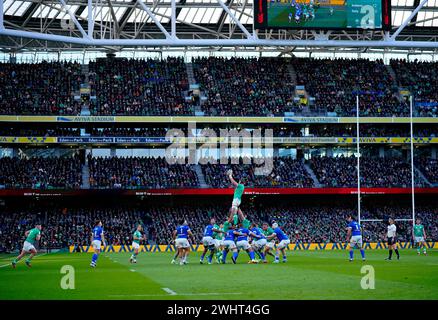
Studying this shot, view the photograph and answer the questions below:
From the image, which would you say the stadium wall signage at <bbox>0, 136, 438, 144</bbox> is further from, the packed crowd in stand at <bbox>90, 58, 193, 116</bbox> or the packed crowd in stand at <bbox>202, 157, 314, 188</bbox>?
the packed crowd in stand at <bbox>90, 58, 193, 116</bbox>

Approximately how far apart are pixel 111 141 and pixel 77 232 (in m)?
11.2

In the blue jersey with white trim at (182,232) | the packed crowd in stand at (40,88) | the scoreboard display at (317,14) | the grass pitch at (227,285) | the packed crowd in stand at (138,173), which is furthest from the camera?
the packed crowd in stand at (40,88)

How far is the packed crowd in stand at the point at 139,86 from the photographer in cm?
6669

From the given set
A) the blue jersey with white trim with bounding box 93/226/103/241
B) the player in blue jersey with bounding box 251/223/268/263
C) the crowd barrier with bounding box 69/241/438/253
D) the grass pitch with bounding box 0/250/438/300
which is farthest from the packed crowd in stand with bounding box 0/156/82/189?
the grass pitch with bounding box 0/250/438/300

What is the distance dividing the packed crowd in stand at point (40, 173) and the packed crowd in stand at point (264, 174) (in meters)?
11.8

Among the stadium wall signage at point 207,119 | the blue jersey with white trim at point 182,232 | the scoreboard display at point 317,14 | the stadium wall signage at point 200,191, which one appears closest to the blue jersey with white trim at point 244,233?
the blue jersey with white trim at point 182,232

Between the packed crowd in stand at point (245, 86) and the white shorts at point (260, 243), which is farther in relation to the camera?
the packed crowd in stand at point (245, 86)

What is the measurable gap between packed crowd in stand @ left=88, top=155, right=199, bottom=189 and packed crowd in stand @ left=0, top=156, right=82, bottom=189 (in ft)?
5.43

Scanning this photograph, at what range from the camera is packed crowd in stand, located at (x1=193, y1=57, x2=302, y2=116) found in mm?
68062

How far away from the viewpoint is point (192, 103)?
224 feet

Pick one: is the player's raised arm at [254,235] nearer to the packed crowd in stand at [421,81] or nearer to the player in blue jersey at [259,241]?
the player in blue jersey at [259,241]

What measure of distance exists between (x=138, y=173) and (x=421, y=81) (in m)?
30.6

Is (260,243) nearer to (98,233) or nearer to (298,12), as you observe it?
(98,233)
